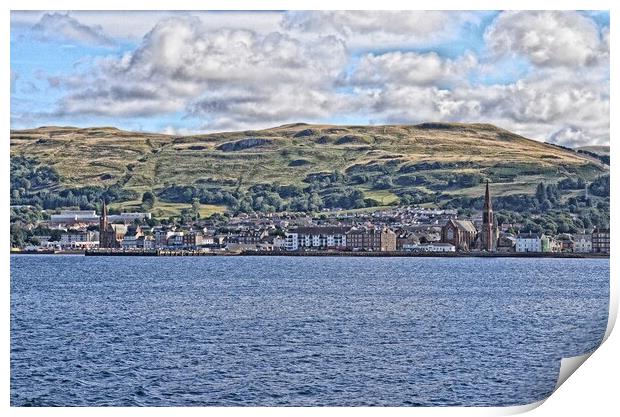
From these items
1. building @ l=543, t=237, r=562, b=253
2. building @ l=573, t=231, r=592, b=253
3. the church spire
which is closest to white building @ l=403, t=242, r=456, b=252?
the church spire

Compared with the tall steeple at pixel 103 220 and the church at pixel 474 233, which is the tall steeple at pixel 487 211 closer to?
the church at pixel 474 233

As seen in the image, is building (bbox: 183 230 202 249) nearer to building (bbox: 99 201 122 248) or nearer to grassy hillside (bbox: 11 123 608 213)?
grassy hillside (bbox: 11 123 608 213)

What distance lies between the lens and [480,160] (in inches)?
2682

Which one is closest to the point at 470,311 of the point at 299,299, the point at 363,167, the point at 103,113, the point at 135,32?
the point at 299,299

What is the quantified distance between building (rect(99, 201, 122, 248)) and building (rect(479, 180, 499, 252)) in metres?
20.6

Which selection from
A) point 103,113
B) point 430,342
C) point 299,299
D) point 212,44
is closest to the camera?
point 430,342

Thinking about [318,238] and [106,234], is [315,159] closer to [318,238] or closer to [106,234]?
[318,238]

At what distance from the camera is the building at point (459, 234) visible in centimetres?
6153

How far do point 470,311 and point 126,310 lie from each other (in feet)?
26.5

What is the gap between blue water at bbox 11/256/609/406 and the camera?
1476cm

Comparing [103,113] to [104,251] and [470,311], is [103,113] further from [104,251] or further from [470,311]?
[470,311]

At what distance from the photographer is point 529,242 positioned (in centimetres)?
6012

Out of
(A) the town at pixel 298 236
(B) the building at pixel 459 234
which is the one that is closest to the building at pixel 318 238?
(A) the town at pixel 298 236

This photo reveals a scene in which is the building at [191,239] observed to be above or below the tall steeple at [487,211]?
below
